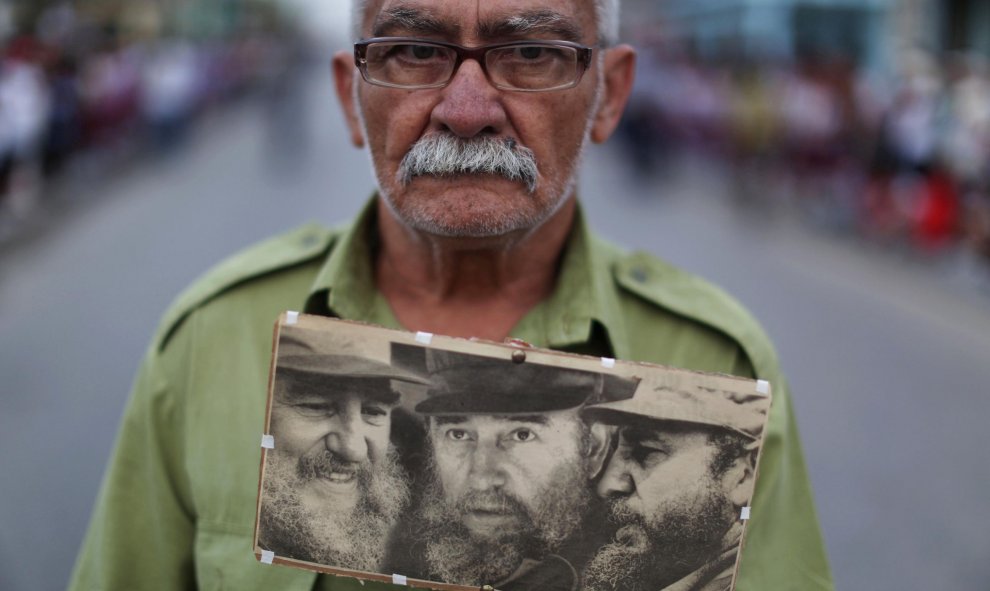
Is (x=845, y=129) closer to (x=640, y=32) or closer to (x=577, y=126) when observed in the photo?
(x=577, y=126)

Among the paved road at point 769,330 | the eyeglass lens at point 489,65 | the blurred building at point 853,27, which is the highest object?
the eyeglass lens at point 489,65

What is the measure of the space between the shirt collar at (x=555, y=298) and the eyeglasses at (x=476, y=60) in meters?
0.32

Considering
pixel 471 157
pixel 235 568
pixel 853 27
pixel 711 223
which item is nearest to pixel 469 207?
pixel 471 157

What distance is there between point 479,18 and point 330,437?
2.26ft

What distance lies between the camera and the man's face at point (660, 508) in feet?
4.61

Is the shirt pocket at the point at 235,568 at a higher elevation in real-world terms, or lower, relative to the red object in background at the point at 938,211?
higher

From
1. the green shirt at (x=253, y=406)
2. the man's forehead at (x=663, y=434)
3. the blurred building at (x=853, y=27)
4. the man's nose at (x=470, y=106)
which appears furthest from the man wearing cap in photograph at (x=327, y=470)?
the blurred building at (x=853, y=27)

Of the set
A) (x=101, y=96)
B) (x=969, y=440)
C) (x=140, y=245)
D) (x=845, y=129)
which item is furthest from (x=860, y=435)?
(x=101, y=96)

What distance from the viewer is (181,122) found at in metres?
17.8

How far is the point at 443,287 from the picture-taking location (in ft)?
6.17

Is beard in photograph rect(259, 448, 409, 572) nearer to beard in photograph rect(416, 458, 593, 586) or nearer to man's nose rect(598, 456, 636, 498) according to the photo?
beard in photograph rect(416, 458, 593, 586)

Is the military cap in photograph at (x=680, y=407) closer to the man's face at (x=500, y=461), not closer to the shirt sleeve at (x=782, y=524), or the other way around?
the man's face at (x=500, y=461)

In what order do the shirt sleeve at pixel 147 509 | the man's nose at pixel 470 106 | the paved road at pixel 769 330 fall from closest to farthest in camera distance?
the man's nose at pixel 470 106, the shirt sleeve at pixel 147 509, the paved road at pixel 769 330

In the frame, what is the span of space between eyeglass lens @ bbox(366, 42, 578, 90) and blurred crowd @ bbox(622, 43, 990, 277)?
8.64 meters
